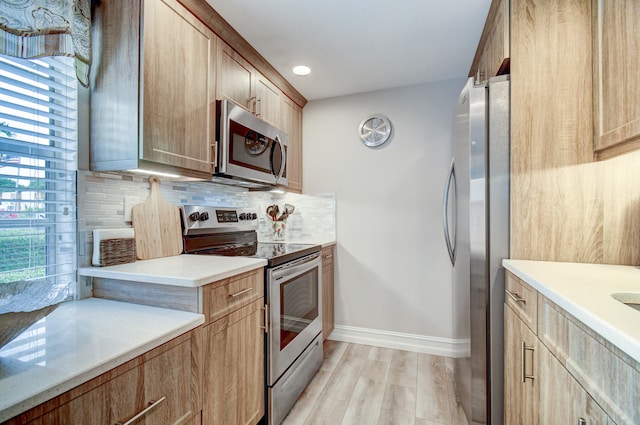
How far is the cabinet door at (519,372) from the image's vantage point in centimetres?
112

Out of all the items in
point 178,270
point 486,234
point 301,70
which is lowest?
point 178,270

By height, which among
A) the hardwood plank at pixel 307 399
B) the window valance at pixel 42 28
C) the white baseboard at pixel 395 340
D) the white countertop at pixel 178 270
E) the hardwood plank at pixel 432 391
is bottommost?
the hardwood plank at pixel 432 391

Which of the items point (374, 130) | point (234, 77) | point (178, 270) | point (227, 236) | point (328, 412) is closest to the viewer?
point (178, 270)

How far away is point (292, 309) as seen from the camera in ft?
6.15

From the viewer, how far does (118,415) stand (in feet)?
2.73

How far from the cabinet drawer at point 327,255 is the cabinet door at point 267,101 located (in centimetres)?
116

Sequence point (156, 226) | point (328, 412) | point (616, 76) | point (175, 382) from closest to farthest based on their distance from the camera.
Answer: point (175, 382), point (616, 76), point (156, 226), point (328, 412)

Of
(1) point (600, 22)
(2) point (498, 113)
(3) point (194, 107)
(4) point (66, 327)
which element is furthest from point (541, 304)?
(3) point (194, 107)

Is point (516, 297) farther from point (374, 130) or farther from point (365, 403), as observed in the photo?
point (374, 130)

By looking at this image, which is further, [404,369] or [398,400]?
[404,369]

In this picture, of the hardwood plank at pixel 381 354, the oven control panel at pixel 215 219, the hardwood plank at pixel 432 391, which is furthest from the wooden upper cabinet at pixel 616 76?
the oven control panel at pixel 215 219

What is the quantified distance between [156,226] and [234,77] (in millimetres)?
1049

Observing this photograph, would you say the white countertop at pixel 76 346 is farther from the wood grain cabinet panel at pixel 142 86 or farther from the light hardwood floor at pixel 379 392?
the light hardwood floor at pixel 379 392

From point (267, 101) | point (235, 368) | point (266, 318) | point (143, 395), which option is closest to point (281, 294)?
point (266, 318)
